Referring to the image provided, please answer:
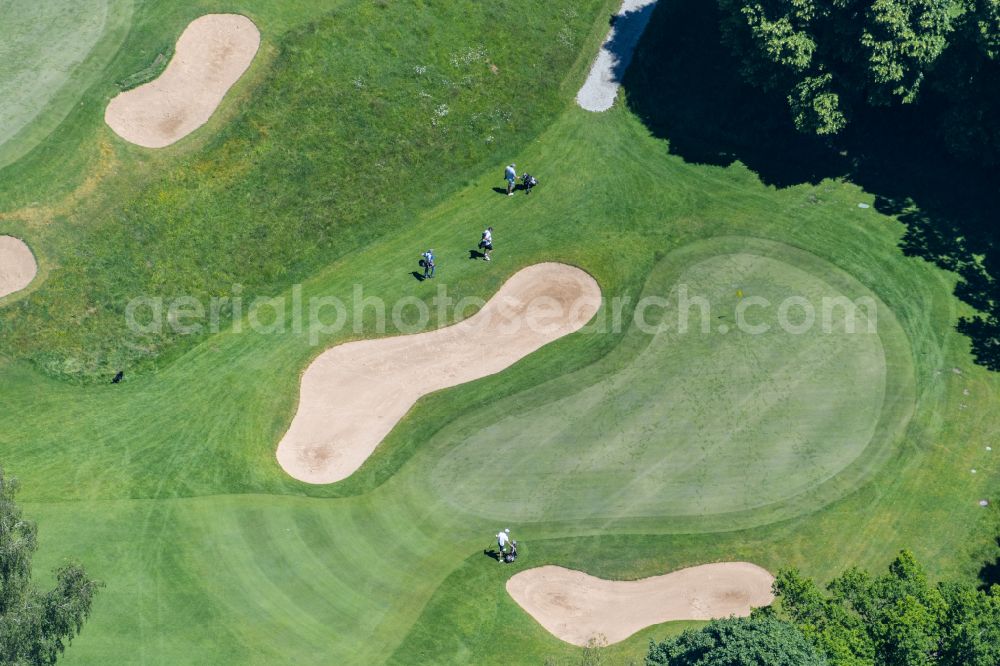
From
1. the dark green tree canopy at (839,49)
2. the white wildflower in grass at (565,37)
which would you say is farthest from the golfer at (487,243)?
the dark green tree canopy at (839,49)

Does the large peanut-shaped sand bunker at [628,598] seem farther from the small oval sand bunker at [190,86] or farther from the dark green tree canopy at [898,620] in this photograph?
the small oval sand bunker at [190,86]

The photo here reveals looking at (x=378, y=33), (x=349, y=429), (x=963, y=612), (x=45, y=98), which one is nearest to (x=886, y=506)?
(x=963, y=612)

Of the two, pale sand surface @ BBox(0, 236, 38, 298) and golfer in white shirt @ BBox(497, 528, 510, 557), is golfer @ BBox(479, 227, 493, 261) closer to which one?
golfer in white shirt @ BBox(497, 528, 510, 557)

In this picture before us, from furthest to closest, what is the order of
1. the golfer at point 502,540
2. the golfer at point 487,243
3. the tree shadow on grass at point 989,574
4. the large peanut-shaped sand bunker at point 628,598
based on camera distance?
the golfer at point 487,243
the tree shadow on grass at point 989,574
the golfer at point 502,540
the large peanut-shaped sand bunker at point 628,598

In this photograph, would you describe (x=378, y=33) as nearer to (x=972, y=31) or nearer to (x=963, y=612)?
(x=972, y=31)

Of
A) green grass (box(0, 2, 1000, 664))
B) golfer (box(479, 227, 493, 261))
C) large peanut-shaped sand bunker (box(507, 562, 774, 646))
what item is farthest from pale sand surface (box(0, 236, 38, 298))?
large peanut-shaped sand bunker (box(507, 562, 774, 646))
